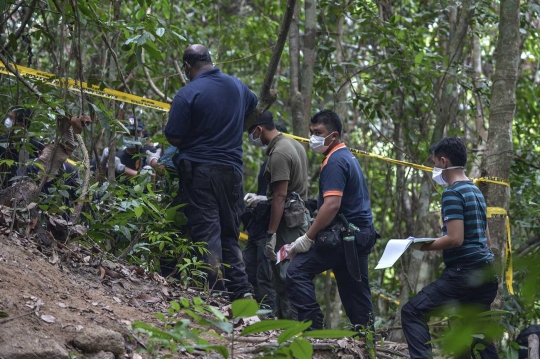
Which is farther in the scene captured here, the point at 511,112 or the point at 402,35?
the point at 402,35

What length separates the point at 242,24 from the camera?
42.2ft

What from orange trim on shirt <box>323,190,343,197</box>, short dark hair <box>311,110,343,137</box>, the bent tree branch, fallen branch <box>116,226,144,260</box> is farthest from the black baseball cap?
fallen branch <box>116,226,144,260</box>

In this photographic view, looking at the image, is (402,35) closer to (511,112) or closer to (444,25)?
(444,25)

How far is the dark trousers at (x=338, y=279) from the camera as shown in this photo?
225 inches

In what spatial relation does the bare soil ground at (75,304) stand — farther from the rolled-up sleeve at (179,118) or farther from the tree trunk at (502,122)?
the tree trunk at (502,122)

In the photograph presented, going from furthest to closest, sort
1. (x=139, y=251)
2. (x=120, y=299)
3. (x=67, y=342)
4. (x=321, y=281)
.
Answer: (x=321, y=281) < (x=139, y=251) < (x=120, y=299) < (x=67, y=342)

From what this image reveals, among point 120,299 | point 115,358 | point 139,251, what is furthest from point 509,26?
point 115,358

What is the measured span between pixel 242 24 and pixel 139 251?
307 inches

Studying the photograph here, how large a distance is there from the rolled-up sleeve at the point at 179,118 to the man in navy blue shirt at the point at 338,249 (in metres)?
1.14

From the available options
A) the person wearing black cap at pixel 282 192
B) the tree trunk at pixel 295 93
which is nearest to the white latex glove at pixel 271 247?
the person wearing black cap at pixel 282 192

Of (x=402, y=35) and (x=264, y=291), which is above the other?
(x=402, y=35)

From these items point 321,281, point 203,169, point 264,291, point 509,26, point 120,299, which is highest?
point 509,26

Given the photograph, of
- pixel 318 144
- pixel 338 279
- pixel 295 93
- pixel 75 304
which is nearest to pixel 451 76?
pixel 295 93

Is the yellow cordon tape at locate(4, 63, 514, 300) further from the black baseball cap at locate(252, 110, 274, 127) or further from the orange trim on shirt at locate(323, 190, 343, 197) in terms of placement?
the orange trim on shirt at locate(323, 190, 343, 197)
